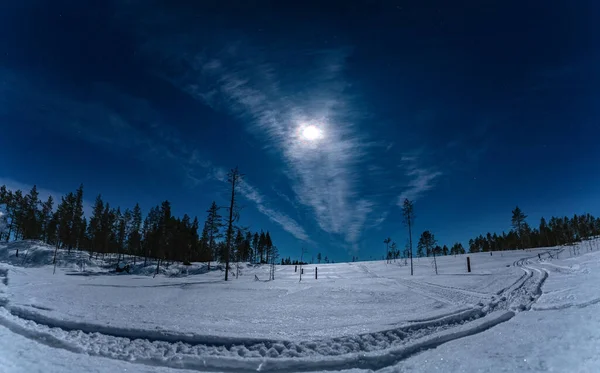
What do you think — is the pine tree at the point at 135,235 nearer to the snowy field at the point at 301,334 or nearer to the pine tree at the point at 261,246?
the pine tree at the point at 261,246

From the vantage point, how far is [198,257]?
75812 millimetres

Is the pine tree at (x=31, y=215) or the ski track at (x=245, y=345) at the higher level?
the pine tree at (x=31, y=215)

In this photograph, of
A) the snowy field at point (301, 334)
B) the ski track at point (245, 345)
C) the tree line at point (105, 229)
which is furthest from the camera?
the tree line at point (105, 229)

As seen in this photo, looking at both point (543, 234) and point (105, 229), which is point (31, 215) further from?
point (543, 234)

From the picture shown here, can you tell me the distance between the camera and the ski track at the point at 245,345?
5.41 meters

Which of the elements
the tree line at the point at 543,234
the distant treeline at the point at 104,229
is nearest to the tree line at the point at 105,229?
the distant treeline at the point at 104,229

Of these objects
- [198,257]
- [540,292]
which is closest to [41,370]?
[540,292]

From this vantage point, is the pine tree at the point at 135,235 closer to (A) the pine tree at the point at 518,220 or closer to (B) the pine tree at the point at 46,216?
(B) the pine tree at the point at 46,216

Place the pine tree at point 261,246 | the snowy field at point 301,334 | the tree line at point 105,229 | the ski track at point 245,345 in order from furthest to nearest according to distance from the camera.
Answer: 1. the pine tree at point 261,246
2. the tree line at point 105,229
3. the ski track at point 245,345
4. the snowy field at point 301,334

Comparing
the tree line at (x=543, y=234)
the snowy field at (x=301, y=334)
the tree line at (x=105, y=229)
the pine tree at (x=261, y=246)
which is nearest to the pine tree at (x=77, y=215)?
the tree line at (x=105, y=229)

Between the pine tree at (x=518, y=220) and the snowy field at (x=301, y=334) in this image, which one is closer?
the snowy field at (x=301, y=334)

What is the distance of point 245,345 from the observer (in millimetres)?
6262

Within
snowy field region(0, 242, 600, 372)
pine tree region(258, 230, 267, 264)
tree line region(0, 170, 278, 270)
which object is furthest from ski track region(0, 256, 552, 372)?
pine tree region(258, 230, 267, 264)

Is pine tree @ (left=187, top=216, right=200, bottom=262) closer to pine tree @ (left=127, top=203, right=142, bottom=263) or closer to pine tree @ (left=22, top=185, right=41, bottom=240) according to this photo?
pine tree @ (left=127, top=203, right=142, bottom=263)
